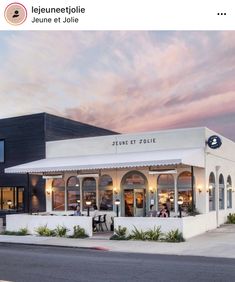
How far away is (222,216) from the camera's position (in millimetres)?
23484

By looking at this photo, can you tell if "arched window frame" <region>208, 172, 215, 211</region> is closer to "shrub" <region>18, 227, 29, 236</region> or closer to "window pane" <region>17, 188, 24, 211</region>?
"shrub" <region>18, 227, 29, 236</region>

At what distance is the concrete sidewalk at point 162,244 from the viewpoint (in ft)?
46.9

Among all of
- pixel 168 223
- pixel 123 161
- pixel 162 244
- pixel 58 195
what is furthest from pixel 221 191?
pixel 58 195

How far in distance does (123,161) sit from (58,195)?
6411 mm

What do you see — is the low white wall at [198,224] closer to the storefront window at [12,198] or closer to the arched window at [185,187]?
the arched window at [185,187]

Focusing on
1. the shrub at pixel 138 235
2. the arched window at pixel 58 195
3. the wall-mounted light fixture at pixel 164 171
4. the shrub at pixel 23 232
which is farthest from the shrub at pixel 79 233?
the arched window at pixel 58 195

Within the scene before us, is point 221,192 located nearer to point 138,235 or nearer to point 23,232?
point 138,235

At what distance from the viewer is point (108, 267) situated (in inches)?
432

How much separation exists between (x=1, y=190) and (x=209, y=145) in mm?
14388

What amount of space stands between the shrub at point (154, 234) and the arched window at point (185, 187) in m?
3.76

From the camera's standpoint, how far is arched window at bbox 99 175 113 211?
22922 millimetres
